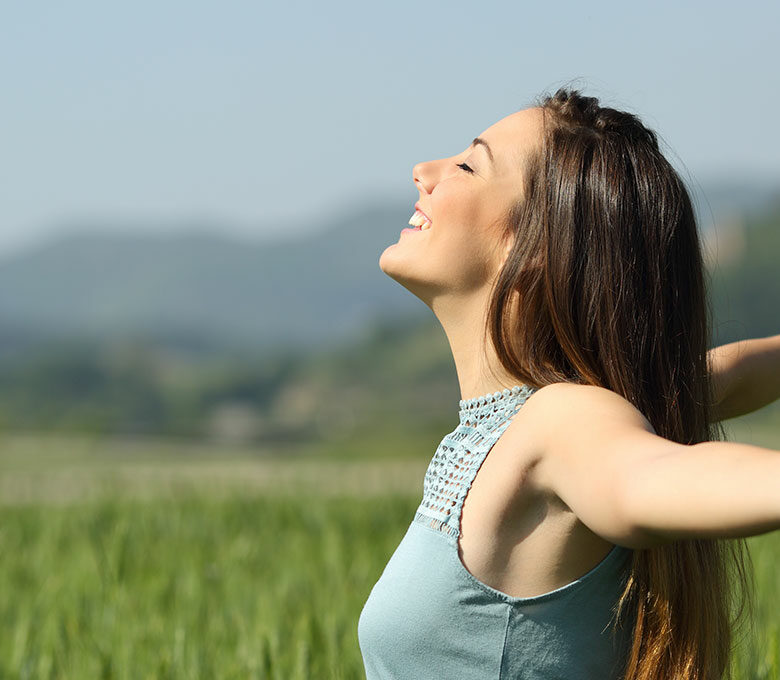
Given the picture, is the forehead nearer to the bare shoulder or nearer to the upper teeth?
the upper teeth

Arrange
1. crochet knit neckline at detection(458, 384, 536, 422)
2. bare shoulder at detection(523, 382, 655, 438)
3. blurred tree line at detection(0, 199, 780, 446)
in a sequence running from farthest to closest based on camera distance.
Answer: blurred tree line at detection(0, 199, 780, 446), crochet knit neckline at detection(458, 384, 536, 422), bare shoulder at detection(523, 382, 655, 438)

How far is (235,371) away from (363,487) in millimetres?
80302

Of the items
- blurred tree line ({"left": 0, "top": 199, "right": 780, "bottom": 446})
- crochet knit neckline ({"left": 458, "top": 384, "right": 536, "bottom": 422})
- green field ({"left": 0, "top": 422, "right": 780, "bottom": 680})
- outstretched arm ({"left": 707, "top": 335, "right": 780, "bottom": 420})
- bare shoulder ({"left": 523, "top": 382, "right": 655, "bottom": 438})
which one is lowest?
blurred tree line ({"left": 0, "top": 199, "right": 780, "bottom": 446})

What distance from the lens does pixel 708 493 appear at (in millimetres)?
1175

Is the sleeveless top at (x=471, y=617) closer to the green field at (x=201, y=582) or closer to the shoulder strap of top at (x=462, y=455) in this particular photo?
the shoulder strap of top at (x=462, y=455)

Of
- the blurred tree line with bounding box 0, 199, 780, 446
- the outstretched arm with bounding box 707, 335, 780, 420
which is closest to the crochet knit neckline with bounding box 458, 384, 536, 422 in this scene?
the outstretched arm with bounding box 707, 335, 780, 420

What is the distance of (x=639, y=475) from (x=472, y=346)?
56cm

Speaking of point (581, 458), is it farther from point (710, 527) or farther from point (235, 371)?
point (235, 371)

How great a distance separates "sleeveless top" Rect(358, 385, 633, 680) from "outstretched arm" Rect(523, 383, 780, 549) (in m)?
0.15

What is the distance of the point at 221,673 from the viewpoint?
245 cm

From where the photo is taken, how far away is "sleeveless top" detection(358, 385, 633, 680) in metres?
1.54

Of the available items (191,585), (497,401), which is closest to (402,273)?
(497,401)

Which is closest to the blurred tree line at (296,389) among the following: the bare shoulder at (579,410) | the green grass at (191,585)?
the green grass at (191,585)

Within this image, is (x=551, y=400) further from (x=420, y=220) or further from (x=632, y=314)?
(x=420, y=220)
